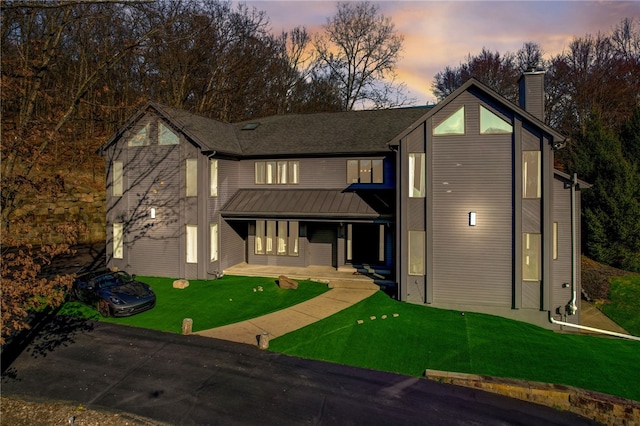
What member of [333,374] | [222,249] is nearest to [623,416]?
[333,374]

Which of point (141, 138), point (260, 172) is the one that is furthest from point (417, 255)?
point (141, 138)

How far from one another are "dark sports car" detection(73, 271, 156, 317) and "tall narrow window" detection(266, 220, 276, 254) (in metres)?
7.91

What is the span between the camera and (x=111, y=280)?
17.4m

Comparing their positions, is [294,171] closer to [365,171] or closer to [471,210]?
[365,171]

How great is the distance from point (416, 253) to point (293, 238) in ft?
26.9

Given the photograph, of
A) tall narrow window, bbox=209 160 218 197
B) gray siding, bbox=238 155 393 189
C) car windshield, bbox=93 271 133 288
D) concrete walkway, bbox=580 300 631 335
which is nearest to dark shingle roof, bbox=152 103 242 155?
tall narrow window, bbox=209 160 218 197

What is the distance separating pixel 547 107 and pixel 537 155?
32.8 meters

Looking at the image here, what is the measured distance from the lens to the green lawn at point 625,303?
62.0ft

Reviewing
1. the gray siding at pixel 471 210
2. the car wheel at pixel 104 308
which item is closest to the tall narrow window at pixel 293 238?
the gray siding at pixel 471 210

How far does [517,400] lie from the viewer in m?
10.6

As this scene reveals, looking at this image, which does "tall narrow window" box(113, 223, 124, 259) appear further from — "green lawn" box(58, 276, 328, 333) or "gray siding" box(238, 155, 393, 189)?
"gray siding" box(238, 155, 393, 189)

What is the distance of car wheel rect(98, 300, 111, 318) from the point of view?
1590 cm

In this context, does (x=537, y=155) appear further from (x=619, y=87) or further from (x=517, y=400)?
(x=619, y=87)

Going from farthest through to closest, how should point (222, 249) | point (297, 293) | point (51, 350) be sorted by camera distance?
point (222, 249)
point (297, 293)
point (51, 350)
